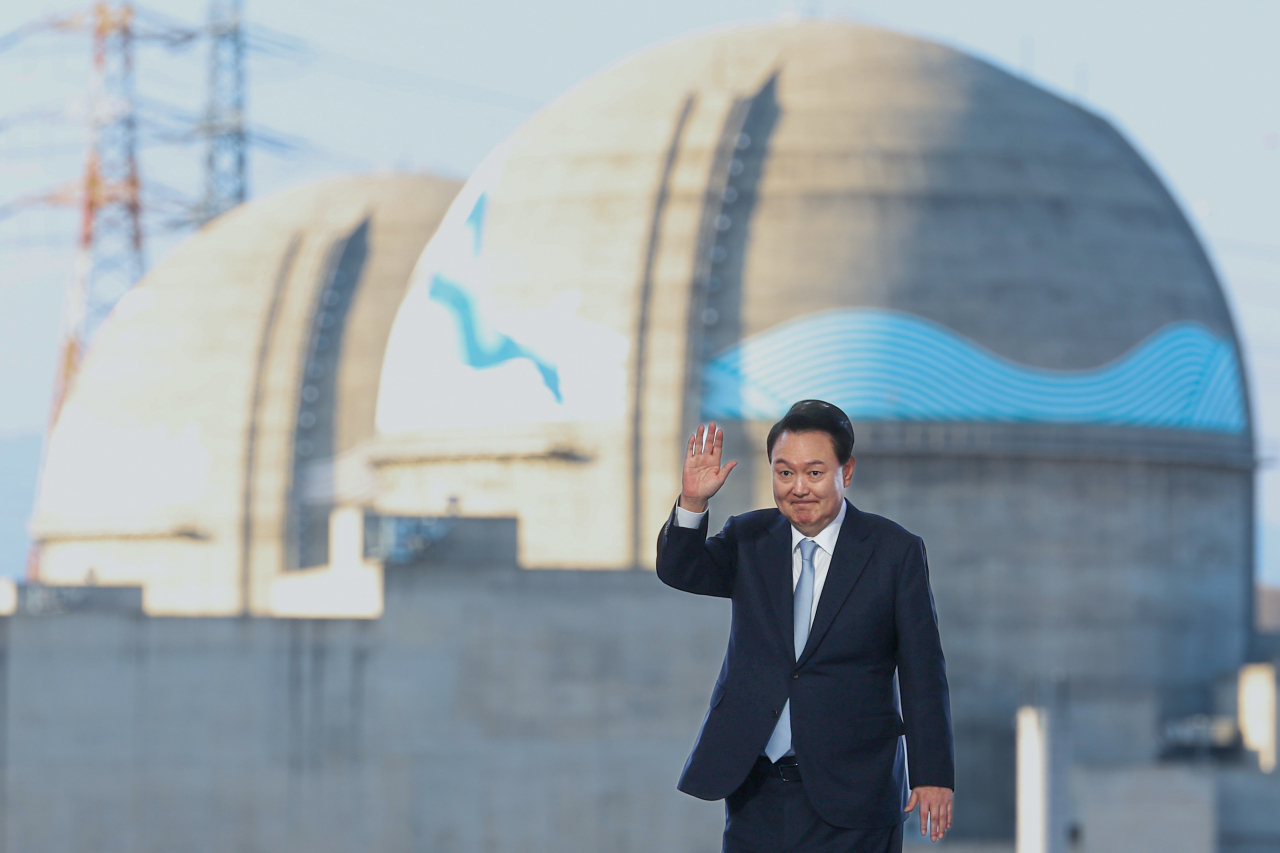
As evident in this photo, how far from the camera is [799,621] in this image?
25.3ft

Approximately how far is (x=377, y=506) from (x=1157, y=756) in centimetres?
1743

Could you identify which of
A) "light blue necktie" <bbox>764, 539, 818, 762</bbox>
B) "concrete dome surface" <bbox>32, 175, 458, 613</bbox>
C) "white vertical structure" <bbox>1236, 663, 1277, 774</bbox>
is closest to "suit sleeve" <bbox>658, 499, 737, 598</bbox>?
"light blue necktie" <bbox>764, 539, 818, 762</bbox>

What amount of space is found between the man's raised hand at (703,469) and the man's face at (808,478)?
0.20 metres

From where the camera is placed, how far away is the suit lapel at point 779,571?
7.68m

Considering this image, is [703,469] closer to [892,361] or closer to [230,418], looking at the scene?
[892,361]

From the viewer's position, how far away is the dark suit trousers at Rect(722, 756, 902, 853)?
295 inches

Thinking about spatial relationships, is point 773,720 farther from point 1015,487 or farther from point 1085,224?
point 1085,224

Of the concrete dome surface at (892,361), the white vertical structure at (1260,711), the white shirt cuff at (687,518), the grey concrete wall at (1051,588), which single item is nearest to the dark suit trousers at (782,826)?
the white shirt cuff at (687,518)

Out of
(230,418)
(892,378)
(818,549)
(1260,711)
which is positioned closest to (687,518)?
(818,549)

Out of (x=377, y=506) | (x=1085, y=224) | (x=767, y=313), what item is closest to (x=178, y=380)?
(x=377, y=506)

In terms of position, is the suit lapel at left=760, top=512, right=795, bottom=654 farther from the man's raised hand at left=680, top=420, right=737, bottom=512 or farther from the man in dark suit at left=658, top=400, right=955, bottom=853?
the man's raised hand at left=680, top=420, right=737, bottom=512

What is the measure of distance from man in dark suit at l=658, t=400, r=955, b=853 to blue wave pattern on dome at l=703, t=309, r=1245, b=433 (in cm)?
3381

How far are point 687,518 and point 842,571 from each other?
1.91ft

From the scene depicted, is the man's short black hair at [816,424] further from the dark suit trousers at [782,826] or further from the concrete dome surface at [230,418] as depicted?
the concrete dome surface at [230,418]
